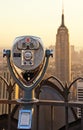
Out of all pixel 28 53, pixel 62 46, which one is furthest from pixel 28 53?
pixel 62 46

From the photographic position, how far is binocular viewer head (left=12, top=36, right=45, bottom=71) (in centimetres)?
353

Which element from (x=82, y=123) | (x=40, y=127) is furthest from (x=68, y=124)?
(x=40, y=127)

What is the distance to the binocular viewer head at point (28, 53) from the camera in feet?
11.6

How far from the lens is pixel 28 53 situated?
3.54 m

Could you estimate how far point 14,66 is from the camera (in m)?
3.63

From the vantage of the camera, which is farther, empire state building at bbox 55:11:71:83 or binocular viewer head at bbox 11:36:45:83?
empire state building at bbox 55:11:71:83

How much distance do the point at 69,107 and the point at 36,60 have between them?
106 centimetres

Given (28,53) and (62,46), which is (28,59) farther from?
(62,46)

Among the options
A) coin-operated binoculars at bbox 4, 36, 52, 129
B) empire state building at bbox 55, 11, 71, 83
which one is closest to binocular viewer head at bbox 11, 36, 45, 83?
coin-operated binoculars at bbox 4, 36, 52, 129

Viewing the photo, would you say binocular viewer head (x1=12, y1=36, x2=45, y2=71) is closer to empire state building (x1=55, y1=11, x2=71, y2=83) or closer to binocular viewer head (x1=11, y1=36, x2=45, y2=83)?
binocular viewer head (x1=11, y1=36, x2=45, y2=83)

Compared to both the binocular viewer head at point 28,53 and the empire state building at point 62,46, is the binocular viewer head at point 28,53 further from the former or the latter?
the empire state building at point 62,46

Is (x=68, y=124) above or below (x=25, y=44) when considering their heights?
below

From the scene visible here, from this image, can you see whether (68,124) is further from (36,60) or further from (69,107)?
(36,60)

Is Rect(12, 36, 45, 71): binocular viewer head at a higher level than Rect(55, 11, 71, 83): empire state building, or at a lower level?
lower
